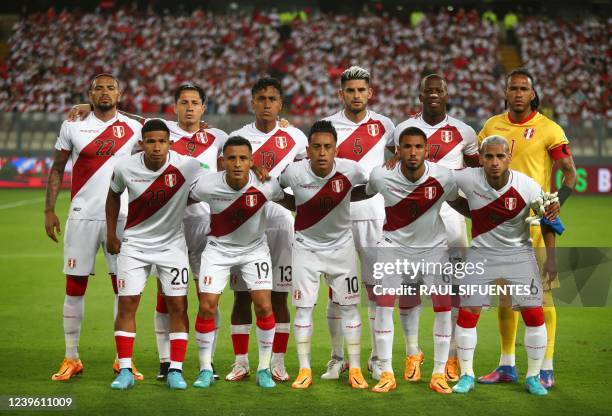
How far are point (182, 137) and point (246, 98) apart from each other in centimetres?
2197

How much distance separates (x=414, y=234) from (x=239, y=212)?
1.33 m

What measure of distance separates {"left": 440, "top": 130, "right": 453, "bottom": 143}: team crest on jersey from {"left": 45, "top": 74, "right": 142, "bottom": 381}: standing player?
2.56m

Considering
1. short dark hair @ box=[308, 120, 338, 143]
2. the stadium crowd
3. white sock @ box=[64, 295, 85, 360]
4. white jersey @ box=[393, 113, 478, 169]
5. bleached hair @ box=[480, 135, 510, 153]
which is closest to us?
bleached hair @ box=[480, 135, 510, 153]

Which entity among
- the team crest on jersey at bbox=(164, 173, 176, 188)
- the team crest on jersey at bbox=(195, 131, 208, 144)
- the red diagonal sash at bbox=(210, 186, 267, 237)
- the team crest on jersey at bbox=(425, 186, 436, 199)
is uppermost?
the team crest on jersey at bbox=(195, 131, 208, 144)

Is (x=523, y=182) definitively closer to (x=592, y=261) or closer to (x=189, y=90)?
(x=189, y=90)

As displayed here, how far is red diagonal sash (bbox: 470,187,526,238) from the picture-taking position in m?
6.96

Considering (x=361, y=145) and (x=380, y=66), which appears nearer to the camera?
(x=361, y=145)

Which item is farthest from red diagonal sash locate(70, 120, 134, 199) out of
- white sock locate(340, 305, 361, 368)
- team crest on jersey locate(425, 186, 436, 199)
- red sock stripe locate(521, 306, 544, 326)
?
red sock stripe locate(521, 306, 544, 326)

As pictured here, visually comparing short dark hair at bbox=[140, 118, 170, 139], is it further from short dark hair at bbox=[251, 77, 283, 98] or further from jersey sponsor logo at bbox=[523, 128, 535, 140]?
jersey sponsor logo at bbox=[523, 128, 535, 140]

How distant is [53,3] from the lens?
36.8 m

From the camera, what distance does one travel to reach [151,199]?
7191mm

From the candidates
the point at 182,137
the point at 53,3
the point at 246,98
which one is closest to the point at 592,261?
the point at 182,137

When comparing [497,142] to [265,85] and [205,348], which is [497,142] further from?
[205,348]

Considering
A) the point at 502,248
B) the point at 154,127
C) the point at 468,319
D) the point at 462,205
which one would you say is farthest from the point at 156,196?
the point at 502,248
